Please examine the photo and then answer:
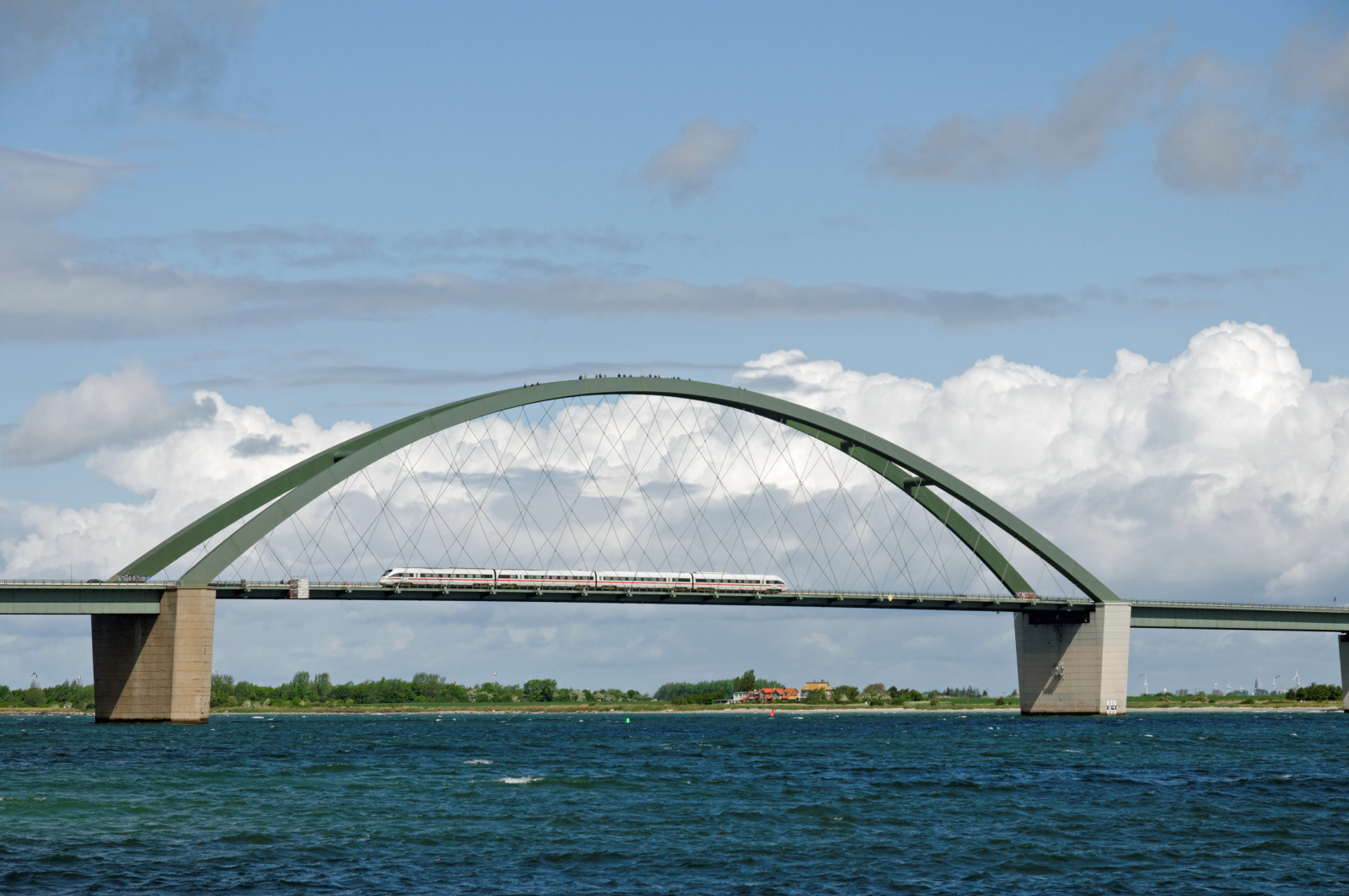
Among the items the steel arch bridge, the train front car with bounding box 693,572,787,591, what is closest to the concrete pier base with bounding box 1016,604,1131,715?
the steel arch bridge

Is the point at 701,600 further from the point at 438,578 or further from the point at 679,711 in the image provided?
the point at 679,711

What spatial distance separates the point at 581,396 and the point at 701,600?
19908 millimetres

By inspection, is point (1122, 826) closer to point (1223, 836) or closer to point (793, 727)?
point (1223, 836)

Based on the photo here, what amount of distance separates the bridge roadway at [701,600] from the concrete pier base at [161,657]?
1210 millimetres

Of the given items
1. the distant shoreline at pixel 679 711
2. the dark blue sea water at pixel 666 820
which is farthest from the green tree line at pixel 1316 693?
the dark blue sea water at pixel 666 820

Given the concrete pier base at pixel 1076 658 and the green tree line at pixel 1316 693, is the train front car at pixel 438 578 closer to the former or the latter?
the concrete pier base at pixel 1076 658

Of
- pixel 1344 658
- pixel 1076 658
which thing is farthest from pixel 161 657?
pixel 1344 658

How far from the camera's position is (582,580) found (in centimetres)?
9500

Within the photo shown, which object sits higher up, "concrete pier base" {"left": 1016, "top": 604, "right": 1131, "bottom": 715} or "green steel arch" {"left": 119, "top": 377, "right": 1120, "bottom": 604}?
"green steel arch" {"left": 119, "top": 377, "right": 1120, "bottom": 604}

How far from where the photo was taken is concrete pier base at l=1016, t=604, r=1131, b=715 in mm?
108688

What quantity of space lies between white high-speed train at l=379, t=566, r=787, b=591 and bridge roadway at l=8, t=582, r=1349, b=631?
578 millimetres

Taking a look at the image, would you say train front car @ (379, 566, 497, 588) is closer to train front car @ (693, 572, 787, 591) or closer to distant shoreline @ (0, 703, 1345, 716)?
train front car @ (693, 572, 787, 591)

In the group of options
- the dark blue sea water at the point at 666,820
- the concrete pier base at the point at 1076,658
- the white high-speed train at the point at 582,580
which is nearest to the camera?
the dark blue sea water at the point at 666,820

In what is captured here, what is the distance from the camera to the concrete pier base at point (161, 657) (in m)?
71.9
